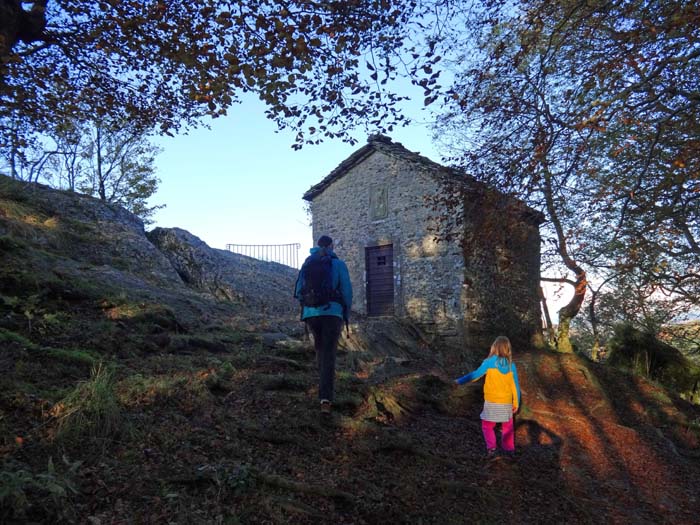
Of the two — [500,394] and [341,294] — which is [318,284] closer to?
[341,294]

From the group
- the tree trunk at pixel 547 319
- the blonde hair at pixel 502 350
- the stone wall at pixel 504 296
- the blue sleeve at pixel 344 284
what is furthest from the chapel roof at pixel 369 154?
the blue sleeve at pixel 344 284

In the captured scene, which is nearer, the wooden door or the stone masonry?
the stone masonry

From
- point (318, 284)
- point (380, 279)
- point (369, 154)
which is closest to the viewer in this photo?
point (318, 284)

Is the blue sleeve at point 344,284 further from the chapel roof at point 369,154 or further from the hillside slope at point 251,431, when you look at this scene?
the chapel roof at point 369,154

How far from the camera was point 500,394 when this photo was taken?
5863 millimetres

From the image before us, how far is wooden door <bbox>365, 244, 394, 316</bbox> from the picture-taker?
18.1 meters

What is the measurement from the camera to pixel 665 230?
9.36 metres

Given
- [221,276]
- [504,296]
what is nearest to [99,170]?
[221,276]

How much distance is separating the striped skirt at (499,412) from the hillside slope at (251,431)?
0.50 metres

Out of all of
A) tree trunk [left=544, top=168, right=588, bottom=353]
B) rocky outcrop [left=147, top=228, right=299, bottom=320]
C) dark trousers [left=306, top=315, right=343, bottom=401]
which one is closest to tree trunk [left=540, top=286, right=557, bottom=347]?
tree trunk [left=544, top=168, right=588, bottom=353]

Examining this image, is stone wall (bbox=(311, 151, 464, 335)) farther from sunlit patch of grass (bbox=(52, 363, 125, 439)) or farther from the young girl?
sunlit patch of grass (bbox=(52, 363, 125, 439))

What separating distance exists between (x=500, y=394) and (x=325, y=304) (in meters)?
2.44

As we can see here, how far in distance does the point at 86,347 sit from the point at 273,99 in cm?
399

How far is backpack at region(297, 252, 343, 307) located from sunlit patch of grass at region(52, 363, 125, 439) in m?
2.24
